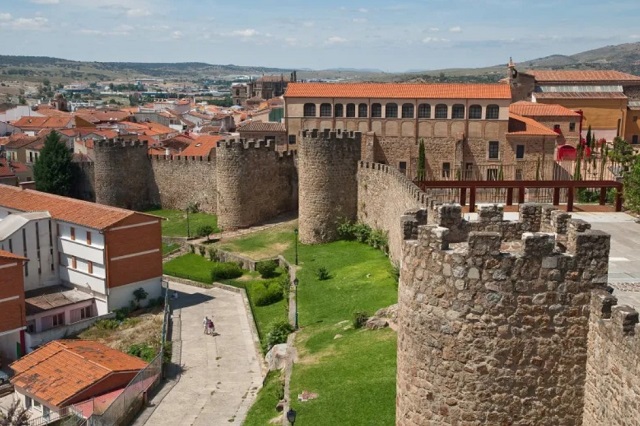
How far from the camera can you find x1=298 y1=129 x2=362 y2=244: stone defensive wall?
105ft

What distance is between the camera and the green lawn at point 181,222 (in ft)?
127

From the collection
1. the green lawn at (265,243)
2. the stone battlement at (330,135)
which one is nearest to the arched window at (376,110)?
the green lawn at (265,243)

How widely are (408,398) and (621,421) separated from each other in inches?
94.6

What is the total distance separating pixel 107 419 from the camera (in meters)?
18.2

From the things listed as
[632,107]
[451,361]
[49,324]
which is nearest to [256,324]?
[49,324]

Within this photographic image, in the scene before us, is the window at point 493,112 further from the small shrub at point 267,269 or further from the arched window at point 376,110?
the small shrub at point 267,269

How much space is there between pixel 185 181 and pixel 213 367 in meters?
22.2

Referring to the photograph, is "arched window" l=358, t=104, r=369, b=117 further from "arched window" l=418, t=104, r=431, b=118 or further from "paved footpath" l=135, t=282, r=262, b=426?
"paved footpath" l=135, t=282, r=262, b=426

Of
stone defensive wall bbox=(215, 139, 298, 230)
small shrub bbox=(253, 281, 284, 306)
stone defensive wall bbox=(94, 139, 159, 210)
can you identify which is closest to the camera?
small shrub bbox=(253, 281, 284, 306)

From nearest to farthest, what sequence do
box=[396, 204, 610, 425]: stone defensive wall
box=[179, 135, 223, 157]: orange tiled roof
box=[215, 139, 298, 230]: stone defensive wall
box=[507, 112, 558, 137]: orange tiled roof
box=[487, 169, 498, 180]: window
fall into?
1. box=[396, 204, 610, 425]: stone defensive wall
2. box=[215, 139, 298, 230]: stone defensive wall
3. box=[487, 169, 498, 180]: window
4. box=[507, 112, 558, 137]: orange tiled roof
5. box=[179, 135, 223, 157]: orange tiled roof

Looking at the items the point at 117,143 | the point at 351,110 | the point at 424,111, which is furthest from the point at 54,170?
the point at 424,111

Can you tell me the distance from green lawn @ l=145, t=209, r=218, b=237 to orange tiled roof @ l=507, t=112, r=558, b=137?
18576mm

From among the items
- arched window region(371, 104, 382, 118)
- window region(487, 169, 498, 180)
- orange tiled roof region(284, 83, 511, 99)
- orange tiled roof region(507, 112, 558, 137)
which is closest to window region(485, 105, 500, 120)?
orange tiled roof region(284, 83, 511, 99)

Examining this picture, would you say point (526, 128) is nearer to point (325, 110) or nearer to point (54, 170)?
point (325, 110)
